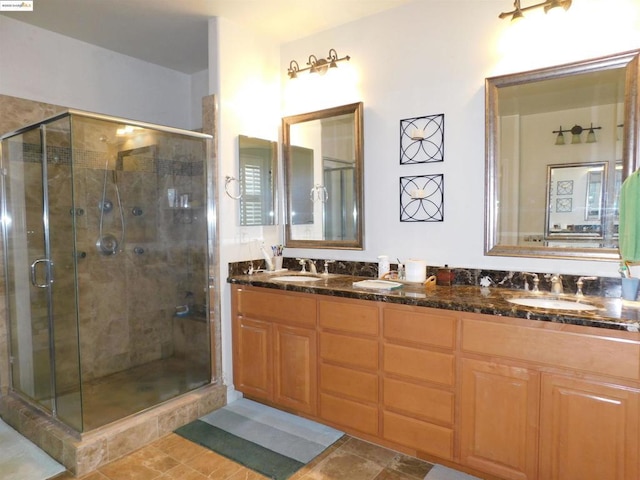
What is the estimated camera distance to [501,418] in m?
1.90

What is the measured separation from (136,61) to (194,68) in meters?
0.49

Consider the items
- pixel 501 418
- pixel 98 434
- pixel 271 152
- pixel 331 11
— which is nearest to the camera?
pixel 501 418

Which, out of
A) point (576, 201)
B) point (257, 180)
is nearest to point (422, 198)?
point (576, 201)

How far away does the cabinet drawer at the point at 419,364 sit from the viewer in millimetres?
2035

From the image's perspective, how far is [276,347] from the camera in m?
2.67

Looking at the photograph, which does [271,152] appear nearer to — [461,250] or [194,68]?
[194,68]

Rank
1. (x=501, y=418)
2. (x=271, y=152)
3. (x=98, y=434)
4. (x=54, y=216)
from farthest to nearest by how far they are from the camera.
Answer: (x=271, y=152) → (x=54, y=216) → (x=98, y=434) → (x=501, y=418)

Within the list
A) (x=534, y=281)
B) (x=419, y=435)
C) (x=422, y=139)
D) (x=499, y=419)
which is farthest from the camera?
(x=422, y=139)

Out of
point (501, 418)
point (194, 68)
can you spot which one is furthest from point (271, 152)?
point (501, 418)

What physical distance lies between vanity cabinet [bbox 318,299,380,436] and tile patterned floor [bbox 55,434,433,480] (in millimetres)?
143

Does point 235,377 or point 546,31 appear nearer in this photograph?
point 546,31

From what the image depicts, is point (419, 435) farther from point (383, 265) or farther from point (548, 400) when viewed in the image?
point (383, 265)

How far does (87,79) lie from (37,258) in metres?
1.49

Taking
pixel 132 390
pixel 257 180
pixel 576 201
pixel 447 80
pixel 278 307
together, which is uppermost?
pixel 447 80
